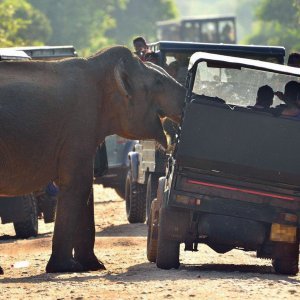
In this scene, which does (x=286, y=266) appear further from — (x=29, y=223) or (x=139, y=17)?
(x=139, y=17)

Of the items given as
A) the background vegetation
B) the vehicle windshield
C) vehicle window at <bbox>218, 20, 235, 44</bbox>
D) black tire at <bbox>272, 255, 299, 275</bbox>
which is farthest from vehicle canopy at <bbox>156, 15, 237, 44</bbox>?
black tire at <bbox>272, 255, 299, 275</bbox>

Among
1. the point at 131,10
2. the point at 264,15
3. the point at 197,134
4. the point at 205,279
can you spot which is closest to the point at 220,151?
the point at 197,134

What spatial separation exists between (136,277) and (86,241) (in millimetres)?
1898

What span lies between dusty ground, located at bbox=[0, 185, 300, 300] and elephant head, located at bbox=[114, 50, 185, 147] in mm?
1530

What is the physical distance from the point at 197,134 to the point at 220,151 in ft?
0.94

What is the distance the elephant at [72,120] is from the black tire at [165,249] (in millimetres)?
1180

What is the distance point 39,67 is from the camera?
14727 mm

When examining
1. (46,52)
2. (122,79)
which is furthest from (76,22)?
(122,79)

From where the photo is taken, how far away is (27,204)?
1888 cm

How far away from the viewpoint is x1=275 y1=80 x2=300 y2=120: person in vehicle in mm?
14078

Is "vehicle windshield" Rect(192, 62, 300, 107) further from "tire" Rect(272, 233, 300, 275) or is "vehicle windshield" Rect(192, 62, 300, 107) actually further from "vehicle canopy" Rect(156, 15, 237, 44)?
"vehicle canopy" Rect(156, 15, 237, 44)

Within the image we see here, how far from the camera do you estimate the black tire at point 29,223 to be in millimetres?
18938

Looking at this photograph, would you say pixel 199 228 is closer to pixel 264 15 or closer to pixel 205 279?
pixel 205 279

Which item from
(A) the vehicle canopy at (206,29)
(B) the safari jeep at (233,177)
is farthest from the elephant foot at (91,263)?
(A) the vehicle canopy at (206,29)
